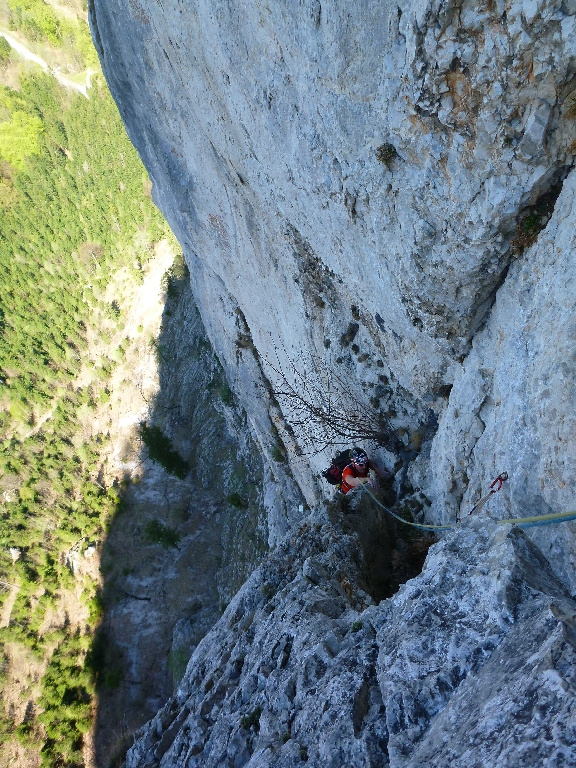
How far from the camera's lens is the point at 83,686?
2466 centimetres

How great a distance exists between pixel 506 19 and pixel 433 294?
2995 mm

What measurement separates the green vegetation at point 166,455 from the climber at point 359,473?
60.1 ft

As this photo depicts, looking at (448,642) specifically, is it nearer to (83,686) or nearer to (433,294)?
(433,294)

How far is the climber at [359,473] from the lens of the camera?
32.8 ft

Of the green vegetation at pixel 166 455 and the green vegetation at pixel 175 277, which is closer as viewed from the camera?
the green vegetation at pixel 166 455

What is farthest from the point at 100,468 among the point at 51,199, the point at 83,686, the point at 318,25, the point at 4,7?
the point at 4,7

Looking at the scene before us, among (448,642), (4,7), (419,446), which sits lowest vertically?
(448,642)

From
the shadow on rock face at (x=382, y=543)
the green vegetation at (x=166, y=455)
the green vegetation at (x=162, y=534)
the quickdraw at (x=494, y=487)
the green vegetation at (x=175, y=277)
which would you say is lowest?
the quickdraw at (x=494, y=487)

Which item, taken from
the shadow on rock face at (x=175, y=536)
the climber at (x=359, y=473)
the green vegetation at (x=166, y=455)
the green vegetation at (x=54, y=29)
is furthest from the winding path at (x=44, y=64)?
the climber at (x=359, y=473)

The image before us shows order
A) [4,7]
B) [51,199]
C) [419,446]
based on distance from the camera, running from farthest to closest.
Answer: [4,7] < [51,199] < [419,446]

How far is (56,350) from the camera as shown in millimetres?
37344

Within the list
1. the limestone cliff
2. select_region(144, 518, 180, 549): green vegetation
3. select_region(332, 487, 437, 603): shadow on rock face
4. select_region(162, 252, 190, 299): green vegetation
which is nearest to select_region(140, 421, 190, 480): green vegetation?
select_region(144, 518, 180, 549): green vegetation

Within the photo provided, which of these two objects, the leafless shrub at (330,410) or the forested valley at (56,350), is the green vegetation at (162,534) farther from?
the leafless shrub at (330,410)

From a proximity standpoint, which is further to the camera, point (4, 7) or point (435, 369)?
point (4, 7)
